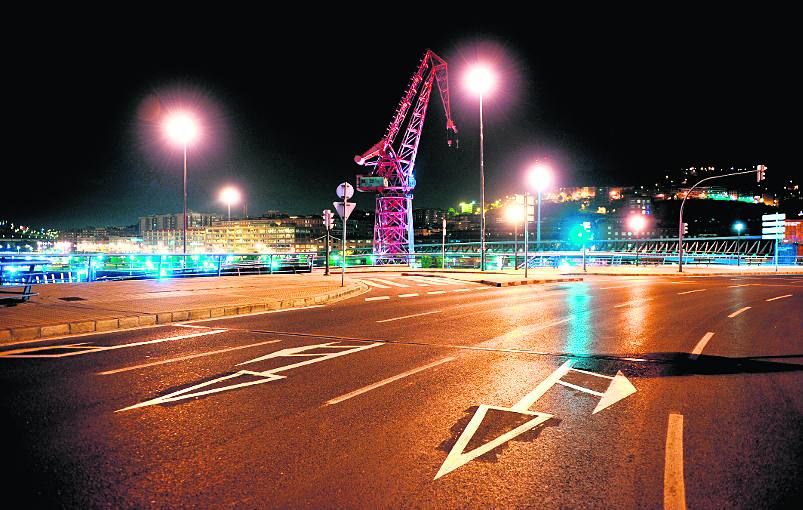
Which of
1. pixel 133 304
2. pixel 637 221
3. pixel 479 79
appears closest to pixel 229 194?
pixel 479 79

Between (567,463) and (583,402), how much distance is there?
1.73 meters

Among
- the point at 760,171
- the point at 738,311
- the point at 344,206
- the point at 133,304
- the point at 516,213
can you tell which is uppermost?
the point at 760,171

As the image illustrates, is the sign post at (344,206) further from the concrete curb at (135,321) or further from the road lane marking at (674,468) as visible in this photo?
the road lane marking at (674,468)

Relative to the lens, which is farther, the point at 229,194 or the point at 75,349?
the point at 229,194

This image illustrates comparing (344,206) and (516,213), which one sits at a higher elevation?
(516,213)

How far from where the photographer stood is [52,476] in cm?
353

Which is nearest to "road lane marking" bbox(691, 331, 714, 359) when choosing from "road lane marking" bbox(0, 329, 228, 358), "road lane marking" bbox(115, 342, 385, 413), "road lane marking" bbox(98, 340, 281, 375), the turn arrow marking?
the turn arrow marking

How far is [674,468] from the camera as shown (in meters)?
3.73

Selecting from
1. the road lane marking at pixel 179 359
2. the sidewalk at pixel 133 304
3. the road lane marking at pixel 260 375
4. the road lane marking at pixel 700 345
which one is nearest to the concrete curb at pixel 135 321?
the sidewalk at pixel 133 304

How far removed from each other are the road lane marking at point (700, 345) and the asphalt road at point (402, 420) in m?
0.09

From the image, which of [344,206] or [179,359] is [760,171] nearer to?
[344,206]

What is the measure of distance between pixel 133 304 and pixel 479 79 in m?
21.3

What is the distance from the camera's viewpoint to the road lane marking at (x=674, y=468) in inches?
128

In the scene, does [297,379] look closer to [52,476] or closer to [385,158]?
[52,476]
